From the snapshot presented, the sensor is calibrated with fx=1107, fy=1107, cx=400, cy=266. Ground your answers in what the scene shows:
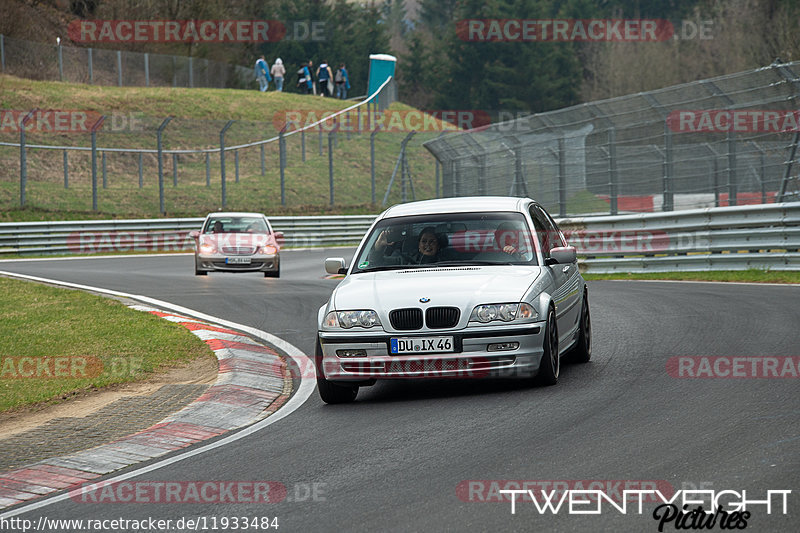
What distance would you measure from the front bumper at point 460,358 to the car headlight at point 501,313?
8 cm

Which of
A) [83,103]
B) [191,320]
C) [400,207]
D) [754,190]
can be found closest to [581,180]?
[754,190]

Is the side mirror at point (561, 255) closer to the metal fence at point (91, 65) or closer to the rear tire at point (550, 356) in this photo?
the rear tire at point (550, 356)

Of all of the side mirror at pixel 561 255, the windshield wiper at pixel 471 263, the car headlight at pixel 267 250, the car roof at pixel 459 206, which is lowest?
the car headlight at pixel 267 250

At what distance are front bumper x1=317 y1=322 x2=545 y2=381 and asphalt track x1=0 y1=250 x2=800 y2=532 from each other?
0.74ft

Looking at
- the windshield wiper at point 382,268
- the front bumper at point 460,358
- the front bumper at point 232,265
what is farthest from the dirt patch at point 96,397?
the front bumper at point 232,265

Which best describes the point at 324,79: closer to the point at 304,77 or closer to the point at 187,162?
the point at 304,77

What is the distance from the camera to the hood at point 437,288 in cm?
812

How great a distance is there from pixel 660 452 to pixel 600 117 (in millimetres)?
18000

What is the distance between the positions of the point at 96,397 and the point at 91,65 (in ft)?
150

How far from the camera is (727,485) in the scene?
531cm

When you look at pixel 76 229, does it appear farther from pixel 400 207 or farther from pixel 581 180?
pixel 400 207

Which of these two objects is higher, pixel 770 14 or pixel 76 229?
pixel 770 14

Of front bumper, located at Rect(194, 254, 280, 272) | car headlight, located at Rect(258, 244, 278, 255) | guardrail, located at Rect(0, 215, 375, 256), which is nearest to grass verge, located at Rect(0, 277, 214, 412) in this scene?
front bumper, located at Rect(194, 254, 280, 272)

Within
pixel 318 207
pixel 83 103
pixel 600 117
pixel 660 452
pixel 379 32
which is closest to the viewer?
pixel 660 452
